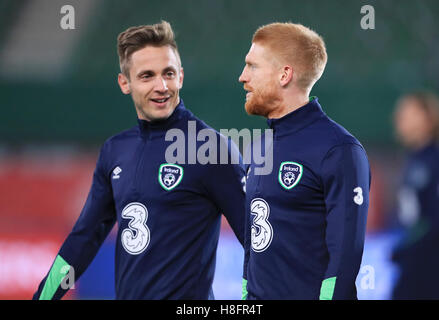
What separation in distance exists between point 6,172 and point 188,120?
22.9 ft

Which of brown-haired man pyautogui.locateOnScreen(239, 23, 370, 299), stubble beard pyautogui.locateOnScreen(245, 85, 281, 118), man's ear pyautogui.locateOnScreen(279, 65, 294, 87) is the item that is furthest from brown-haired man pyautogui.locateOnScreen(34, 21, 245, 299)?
man's ear pyautogui.locateOnScreen(279, 65, 294, 87)

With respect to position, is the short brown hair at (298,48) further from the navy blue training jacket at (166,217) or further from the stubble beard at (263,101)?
the navy blue training jacket at (166,217)

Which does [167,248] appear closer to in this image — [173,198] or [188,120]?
[173,198]

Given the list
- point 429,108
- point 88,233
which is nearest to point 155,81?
point 88,233

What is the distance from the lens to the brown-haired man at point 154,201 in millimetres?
3393

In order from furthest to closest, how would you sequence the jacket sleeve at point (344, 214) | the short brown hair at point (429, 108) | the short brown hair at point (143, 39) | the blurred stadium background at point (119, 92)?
the blurred stadium background at point (119, 92), the short brown hair at point (429, 108), the short brown hair at point (143, 39), the jacket sleeve at point (344, 214)

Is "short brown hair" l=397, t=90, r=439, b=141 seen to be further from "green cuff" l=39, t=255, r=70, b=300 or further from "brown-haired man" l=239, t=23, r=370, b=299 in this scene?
"green cuff" l=39, t=255, r=70, b=300

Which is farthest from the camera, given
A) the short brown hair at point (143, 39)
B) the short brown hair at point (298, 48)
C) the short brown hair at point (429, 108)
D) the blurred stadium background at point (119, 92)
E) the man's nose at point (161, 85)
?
the blurred stadium background at point (119, 92)

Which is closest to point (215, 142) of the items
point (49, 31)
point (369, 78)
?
Answer: point (369, 78)

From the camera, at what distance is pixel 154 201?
345 centimetres

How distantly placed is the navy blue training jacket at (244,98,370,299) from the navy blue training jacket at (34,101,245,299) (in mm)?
358

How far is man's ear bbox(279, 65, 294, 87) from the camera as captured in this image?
3076mm

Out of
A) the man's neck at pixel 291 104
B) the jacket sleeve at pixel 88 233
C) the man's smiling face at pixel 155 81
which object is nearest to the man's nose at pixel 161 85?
the man's smiling face at pixel 155 81

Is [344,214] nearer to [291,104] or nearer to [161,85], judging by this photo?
[291,104]
